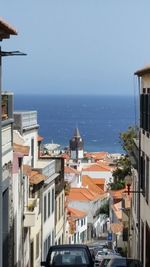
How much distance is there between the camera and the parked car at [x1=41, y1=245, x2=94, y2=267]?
21.8 metres

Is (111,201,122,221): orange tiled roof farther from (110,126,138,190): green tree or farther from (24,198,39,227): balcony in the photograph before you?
(24,198,39,227): balcony

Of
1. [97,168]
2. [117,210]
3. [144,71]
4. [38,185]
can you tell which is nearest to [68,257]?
[144,71]

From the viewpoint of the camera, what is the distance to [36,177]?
1371 inches

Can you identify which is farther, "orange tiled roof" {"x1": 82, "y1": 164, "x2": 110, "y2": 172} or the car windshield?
"orange tiled roof" {"x1": 82, "y1": 164, "x2": 110, "y2": 172}

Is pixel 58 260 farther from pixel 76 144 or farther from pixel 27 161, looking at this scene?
pixel 76 144

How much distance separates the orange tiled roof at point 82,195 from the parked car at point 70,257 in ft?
273

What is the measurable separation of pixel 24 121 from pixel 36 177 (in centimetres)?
238

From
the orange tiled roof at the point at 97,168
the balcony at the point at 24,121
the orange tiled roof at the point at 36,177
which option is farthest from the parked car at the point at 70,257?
the orange tiled roof at the point at 97,168

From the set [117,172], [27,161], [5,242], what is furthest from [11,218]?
[117,172]

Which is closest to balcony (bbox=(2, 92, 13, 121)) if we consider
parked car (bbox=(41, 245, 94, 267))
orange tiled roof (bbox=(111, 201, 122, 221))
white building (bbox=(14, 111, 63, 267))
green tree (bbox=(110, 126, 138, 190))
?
parked car (bbox=(41, 245, 94, 267))

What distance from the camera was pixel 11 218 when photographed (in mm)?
24141

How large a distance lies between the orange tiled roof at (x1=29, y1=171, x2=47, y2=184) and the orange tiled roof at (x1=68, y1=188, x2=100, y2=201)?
69.8 m

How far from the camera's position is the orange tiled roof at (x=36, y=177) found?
3388cm

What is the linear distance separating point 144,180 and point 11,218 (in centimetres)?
820
